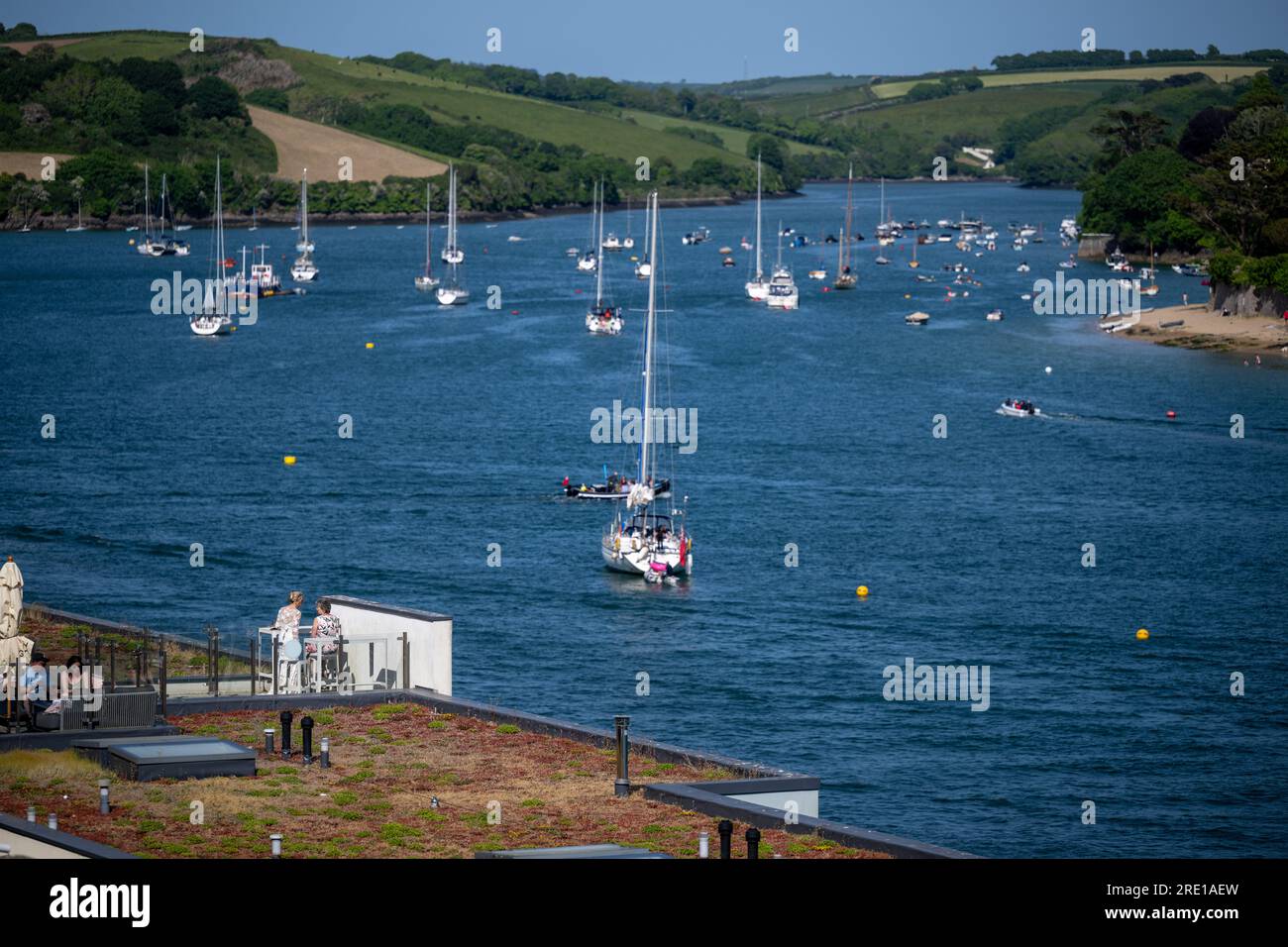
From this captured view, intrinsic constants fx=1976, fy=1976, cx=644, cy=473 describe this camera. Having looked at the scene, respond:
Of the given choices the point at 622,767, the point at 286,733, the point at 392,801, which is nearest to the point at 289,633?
the point at 286,733

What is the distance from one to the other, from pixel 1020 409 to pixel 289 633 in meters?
88.7

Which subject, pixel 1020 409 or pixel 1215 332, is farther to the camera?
pixel 1215 332

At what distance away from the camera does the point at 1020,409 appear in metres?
121

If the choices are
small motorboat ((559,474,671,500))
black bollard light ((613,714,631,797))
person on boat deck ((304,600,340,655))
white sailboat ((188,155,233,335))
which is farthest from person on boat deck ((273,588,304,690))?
white sailboat ((188,155,233,335))

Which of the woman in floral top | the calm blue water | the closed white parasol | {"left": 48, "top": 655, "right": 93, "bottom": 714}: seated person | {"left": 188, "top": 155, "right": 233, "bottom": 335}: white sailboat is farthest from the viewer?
{"left": 188, "top": 155, "right": 233, "bottom": 335}: white sailboat

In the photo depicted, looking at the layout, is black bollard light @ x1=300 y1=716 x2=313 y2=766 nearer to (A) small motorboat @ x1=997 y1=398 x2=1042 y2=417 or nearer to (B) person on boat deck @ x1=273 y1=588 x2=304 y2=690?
(B) person on boat deck @ x1=273 y1=588 x2=304 y2=690

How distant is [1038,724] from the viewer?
5900 centimetres

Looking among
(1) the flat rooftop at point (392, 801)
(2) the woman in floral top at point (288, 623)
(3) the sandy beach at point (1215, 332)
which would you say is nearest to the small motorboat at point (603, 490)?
(2) the woman in floral top at point (288, 623)

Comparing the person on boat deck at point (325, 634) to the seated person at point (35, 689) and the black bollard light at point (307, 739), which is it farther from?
the seated person at point (35, 689)

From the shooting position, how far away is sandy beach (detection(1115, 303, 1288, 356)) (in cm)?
15262

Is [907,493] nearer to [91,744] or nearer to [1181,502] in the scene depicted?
[1181,502]

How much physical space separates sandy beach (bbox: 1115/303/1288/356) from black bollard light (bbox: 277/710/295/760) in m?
128

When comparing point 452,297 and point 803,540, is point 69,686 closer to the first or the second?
point 803,540
